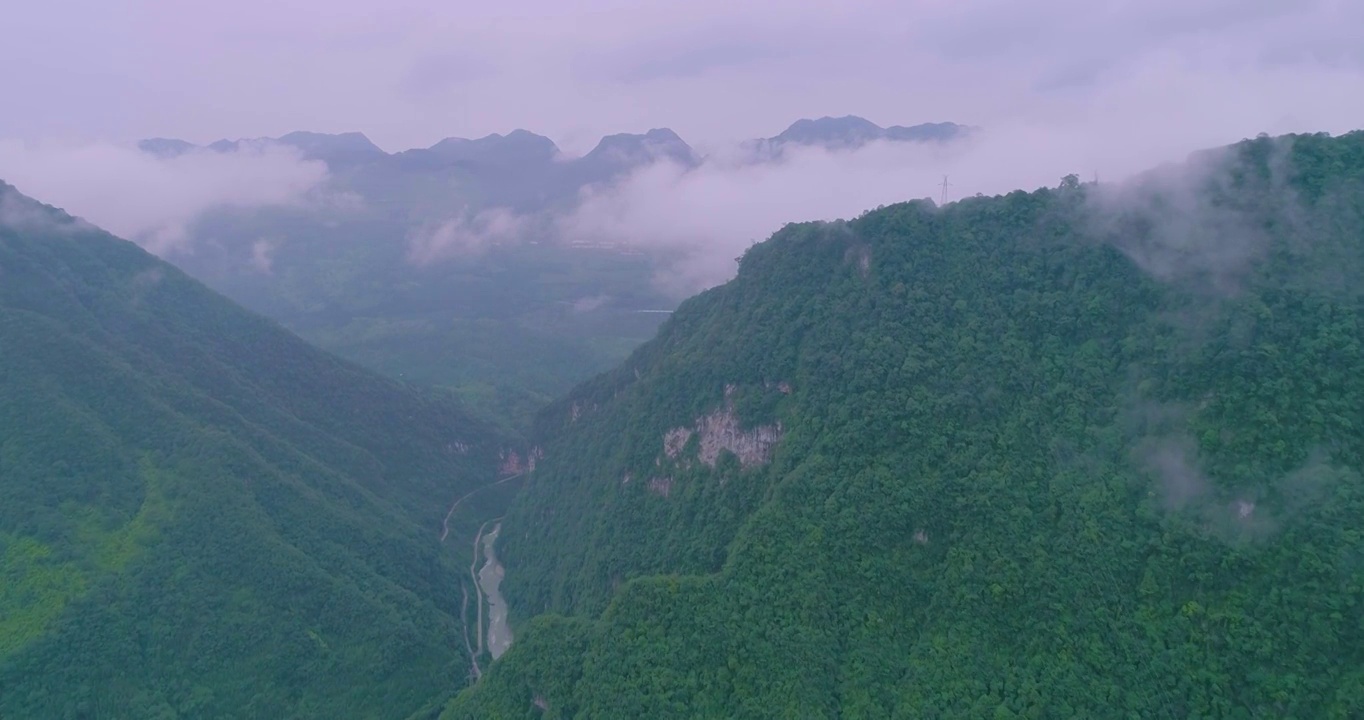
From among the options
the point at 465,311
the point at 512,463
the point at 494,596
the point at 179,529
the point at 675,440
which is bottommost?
the point at 494,596

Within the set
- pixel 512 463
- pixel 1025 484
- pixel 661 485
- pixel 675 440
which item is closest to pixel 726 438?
pixel 675 440

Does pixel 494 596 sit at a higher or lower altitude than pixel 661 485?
lower

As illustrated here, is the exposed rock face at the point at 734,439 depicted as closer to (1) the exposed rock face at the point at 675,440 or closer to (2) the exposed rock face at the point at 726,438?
(2) the exposed rock face at the point at 726,438

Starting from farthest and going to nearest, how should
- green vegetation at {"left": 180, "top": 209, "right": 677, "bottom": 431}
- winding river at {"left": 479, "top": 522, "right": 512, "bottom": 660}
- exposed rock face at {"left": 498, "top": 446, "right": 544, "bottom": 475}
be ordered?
green vegetation at {"left": 180, "top": 209, "right": 677, "bottom": 431}, exposed rock face at {"left": 498, "top": 446, "right": 544, "bottom": 475}, winding river at {"left": 479, "top": 522, "right": 512, "bottom": 660}

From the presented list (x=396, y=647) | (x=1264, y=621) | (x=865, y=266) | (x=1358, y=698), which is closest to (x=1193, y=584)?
(x=1264, y=621)

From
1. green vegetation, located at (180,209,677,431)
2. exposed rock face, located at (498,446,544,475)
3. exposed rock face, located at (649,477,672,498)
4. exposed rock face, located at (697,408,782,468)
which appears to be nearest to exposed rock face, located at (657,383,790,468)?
exposed rock face, located at (697,408,782,468)

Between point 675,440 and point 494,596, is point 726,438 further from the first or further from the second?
point 494,596

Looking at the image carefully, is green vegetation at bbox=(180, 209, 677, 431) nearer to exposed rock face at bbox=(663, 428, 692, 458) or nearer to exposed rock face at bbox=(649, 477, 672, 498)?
exposed rock face at bbox=(663, 428, 692, 458)
